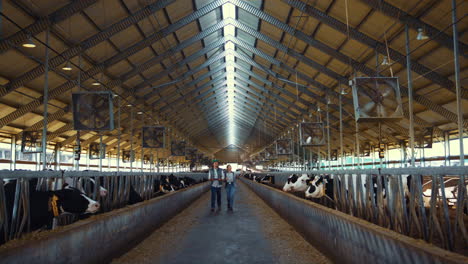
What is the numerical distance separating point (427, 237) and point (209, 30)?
56.3 feet

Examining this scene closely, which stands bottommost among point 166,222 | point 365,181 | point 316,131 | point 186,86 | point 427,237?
point 166,222

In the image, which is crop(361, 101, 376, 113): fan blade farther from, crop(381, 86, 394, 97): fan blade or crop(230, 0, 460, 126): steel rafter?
crop(230, 0, 460, 126): steel rafter

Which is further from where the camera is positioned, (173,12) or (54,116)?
(54,116)

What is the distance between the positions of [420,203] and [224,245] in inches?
138

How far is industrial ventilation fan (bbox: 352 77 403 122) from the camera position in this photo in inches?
418

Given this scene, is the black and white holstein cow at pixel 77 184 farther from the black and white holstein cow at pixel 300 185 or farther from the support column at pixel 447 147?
the support column at pixel 447 147

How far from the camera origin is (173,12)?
16.9 m

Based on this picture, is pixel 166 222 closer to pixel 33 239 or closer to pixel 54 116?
pixel 33 239

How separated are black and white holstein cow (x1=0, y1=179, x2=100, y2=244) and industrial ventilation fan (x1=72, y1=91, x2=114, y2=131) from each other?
776 cm

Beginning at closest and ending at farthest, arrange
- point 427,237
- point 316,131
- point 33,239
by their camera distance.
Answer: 1. point 33,239
2. point 427,237
3. point 316,131

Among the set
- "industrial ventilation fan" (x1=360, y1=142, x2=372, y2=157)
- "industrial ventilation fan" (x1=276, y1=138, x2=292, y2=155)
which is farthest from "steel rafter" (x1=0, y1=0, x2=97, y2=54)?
"industrial ventilation fan" (x1=360, y1=142, x2=372, y2=157)

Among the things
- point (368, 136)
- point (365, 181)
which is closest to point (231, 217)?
point (365, 181)

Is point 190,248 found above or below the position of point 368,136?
below

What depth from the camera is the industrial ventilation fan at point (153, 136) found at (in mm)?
23312
